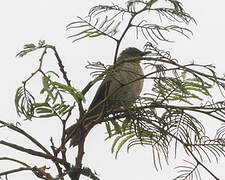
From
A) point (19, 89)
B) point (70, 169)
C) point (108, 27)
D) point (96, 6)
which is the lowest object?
point (70, 169)

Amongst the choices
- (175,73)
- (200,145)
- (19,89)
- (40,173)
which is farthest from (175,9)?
(40,173)

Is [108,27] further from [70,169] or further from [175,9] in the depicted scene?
[70,169]

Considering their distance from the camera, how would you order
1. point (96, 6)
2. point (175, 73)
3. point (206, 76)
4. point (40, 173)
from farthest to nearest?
point (96, 6)
point (175, 73)
point (40, 173)
point (206, 76)

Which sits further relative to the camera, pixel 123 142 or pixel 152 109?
pixel 123 142

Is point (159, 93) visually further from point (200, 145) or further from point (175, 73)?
point (200, 145)

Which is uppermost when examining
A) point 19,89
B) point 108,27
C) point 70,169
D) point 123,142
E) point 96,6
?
point 96,6

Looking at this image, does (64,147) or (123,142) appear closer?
(64,147)

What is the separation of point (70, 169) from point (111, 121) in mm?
463

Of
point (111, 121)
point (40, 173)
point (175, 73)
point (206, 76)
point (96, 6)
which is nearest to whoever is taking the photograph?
point (206, 76)

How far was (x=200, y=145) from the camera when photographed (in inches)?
71.9

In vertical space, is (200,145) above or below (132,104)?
below

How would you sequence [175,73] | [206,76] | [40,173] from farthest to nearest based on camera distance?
1. [175,73]
2. [40,173]
3. [206,76]

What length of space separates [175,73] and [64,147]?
1.92 ft

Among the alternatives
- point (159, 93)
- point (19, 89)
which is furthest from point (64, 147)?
point (159, 93)
